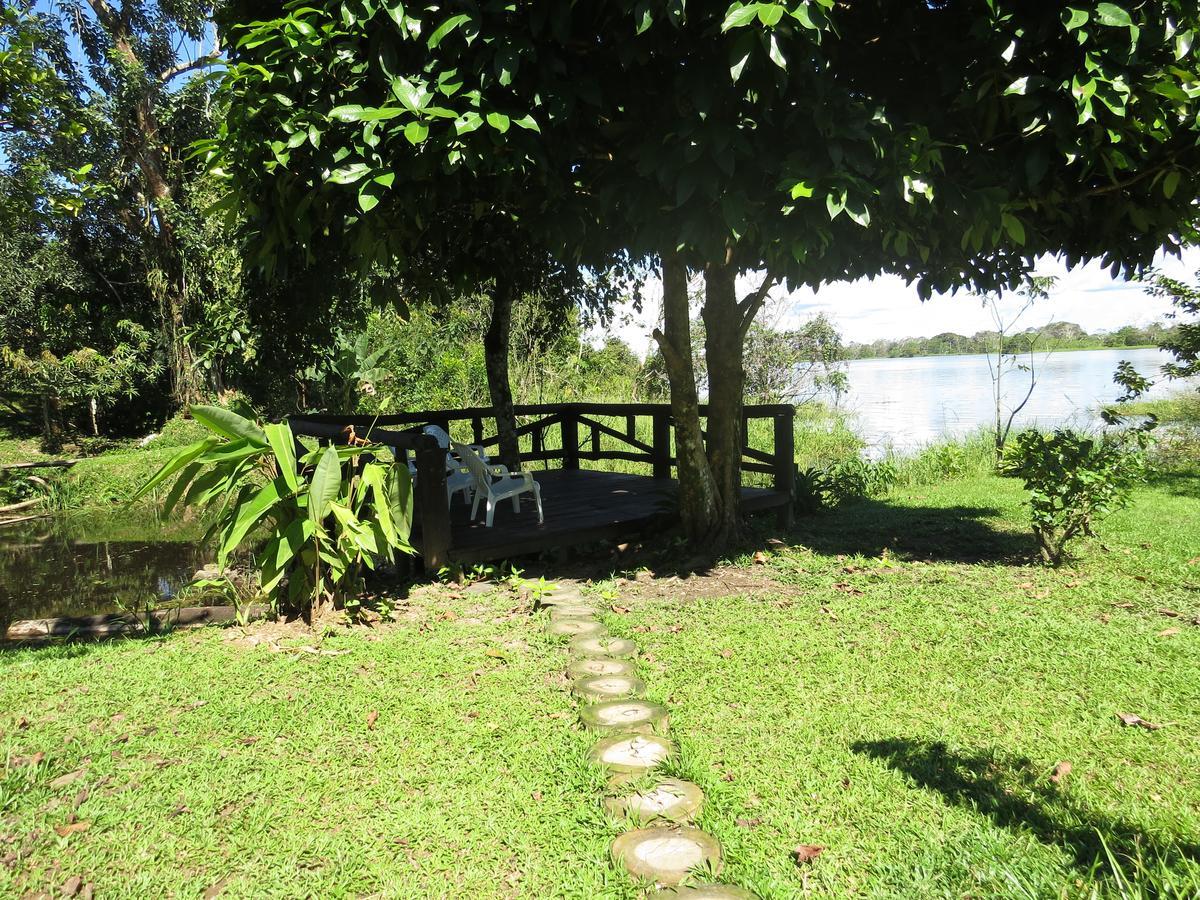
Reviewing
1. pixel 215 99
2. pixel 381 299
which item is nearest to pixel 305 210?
pixel 215 99

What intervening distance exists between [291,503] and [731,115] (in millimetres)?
3319

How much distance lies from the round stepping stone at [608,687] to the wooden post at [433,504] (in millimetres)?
2188

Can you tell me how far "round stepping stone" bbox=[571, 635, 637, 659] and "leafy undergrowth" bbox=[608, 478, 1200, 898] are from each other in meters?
0.14

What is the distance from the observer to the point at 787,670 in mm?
3715

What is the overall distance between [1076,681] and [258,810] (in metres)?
3.50

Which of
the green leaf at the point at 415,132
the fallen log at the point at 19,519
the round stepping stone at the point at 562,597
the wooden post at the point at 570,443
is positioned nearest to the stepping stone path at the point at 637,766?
the round stepping stone at the point at 562,597

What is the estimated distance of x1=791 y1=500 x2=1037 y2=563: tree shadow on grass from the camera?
5.97 meters

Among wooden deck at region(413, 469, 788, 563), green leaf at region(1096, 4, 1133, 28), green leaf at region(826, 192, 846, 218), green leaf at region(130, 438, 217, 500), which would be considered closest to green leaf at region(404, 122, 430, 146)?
green leaf at region(826, 192, 846, 218)

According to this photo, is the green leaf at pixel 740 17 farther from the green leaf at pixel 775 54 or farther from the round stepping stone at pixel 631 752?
the round stepping stone at pixel 631 752

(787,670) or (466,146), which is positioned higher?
(466,146)

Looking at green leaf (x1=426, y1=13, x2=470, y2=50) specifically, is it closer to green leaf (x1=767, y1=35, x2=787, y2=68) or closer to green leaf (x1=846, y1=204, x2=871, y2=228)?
green leaf (x1=767, y1=35, x2=787, y2=68)

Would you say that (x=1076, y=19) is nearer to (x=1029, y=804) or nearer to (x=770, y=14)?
(x=770, y=14)

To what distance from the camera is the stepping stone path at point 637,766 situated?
7.41 ft

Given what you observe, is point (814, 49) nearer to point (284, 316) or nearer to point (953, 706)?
point (953, 706)
